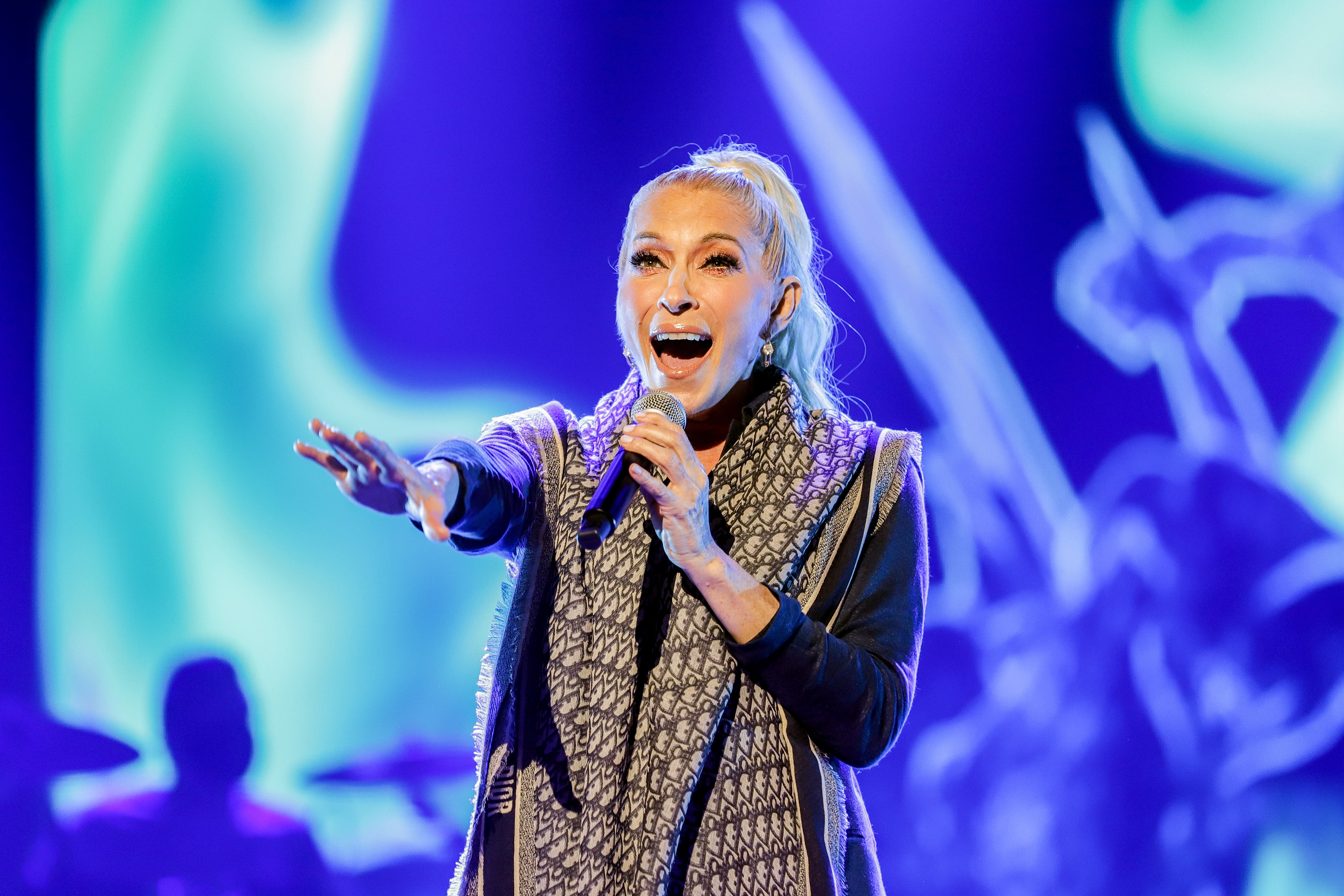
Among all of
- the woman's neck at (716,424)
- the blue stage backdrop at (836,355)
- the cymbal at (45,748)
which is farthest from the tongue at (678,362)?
the cymbal at (45,748)

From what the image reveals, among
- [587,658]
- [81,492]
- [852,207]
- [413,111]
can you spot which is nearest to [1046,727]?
[852,207]

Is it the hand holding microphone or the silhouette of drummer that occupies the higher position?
the silhouette of drummer

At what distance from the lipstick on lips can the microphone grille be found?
0.06 m

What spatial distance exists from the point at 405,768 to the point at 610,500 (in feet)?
5.18

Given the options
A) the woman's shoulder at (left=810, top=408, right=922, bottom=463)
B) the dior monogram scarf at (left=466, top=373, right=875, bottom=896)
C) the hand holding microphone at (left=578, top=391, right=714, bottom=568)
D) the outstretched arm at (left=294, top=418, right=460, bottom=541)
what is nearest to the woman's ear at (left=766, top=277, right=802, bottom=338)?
the woman's shoulder at (left=810, top=408, right=922, bottom=463)

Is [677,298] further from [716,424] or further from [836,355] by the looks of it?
[836,355]

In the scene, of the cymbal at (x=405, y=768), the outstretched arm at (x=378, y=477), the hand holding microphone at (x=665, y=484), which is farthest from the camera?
the cymbal at (x=405, y=768)

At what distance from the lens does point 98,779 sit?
7.15ft

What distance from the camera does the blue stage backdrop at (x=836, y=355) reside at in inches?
87.7

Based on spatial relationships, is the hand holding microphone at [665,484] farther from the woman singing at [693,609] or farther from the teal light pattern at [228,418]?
the teal light pattern at [228,418]

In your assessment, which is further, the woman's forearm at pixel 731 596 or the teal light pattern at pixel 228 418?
the teal light pattern at pixel 228 418

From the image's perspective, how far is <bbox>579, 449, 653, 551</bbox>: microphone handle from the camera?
2.79ft

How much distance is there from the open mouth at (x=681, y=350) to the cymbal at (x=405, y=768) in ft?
4.38

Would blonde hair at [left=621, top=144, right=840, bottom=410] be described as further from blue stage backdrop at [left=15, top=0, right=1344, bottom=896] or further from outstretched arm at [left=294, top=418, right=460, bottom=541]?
blue stage backdrop at [left=15, top=0, right=1344, bottom=896]
